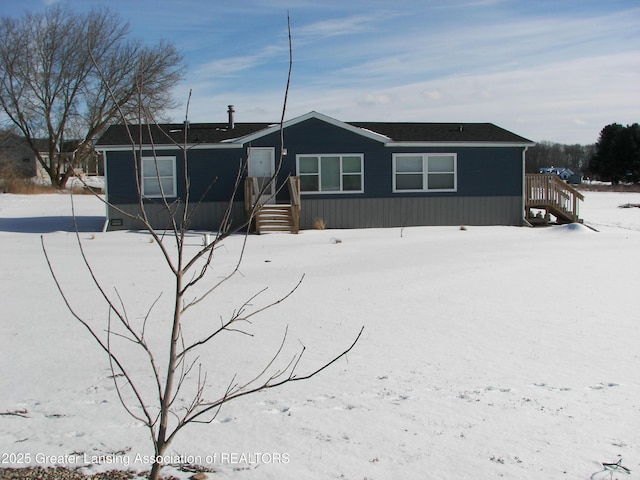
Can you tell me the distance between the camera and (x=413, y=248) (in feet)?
53.0

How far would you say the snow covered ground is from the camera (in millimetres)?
4574

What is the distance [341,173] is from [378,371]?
52.9 feet

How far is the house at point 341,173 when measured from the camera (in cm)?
2147

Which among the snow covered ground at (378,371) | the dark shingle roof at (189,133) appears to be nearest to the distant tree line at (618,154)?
the dark shingle roof at (189,133)

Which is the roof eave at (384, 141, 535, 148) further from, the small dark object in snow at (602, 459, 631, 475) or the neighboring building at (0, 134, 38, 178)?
the neighboring building at (0, 134, 38, 178)

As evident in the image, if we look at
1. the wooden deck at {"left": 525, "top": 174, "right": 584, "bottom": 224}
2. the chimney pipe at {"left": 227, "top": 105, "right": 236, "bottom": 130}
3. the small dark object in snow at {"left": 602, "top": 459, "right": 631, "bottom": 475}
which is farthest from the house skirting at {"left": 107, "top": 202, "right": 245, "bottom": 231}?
the small dark object in snow at {"left": 602, "top": 459, "right": 631, "bottom": 475}

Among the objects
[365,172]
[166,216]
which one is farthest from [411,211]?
[166,216]

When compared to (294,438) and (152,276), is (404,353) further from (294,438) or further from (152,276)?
(152,276)

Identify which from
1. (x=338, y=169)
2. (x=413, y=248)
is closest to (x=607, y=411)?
(x=413, y=248)

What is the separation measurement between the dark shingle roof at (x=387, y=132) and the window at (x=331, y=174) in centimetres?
173

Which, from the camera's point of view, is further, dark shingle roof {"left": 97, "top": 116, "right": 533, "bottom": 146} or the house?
dark shingle roof {"left": 97, "top": 116, "right": 533, "bottom": 146}

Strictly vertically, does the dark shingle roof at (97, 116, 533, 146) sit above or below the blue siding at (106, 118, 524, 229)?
above

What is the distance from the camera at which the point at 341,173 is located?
2223cm

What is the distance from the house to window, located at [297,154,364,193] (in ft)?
0.11
